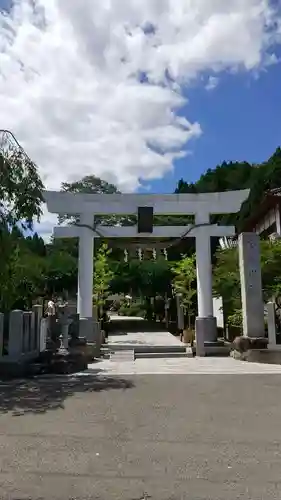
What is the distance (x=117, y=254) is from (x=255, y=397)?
24.4m

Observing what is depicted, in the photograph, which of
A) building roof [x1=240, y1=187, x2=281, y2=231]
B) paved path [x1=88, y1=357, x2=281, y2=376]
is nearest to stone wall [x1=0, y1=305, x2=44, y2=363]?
paved path [x1=88, y1=357, x2=281, y2=376]

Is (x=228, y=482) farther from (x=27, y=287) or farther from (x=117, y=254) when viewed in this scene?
(x=117, y=254)

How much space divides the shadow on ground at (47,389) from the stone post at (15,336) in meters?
0.73

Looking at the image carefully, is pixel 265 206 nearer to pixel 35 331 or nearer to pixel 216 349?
pixel 216 349

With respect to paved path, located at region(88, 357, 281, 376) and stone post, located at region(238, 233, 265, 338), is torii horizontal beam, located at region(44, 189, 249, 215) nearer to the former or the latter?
stone post, located at region(238, 233, 265, 338)

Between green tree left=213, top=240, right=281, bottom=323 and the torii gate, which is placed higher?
the torii gate

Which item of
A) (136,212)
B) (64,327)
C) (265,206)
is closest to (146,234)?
(136,212)

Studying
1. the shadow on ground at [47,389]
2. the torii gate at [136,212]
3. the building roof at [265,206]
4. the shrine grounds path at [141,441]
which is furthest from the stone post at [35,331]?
the building roof at [265,206]

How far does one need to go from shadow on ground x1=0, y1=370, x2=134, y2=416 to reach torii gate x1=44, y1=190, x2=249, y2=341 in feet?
18.8

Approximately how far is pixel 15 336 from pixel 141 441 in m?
5.84

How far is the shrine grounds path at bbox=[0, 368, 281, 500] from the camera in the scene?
3740 millimetres

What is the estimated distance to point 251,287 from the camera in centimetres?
1303

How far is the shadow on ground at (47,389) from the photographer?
23.1ft

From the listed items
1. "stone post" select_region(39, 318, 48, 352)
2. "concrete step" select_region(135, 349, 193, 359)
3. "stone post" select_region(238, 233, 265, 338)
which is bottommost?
"concrete step" select_region(135, 349, 193, 359)
